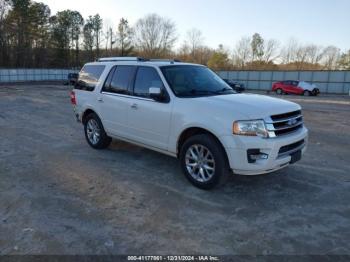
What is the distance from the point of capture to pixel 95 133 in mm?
6641

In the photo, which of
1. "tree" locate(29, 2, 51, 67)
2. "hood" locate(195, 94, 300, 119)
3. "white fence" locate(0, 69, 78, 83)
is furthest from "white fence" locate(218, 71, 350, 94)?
"tree" locate(29, 2, 51, 67)

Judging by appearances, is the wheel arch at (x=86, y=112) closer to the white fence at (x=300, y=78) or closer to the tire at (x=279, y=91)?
the tire at (x=279, y=91)

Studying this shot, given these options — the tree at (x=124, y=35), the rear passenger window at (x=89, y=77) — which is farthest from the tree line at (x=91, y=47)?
the rear passenger window at (x=89, y=77)

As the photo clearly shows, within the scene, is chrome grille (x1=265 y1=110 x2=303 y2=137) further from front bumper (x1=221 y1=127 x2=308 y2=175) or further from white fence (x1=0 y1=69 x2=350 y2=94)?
white fence (x1=0 y1=69 x2=350 y2=94)

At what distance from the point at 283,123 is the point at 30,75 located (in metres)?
49.5

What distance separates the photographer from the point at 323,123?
1125 centimetres

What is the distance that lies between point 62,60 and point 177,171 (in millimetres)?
67663

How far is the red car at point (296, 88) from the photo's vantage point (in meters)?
29.5

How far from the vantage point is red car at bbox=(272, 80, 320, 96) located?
96.8 ft

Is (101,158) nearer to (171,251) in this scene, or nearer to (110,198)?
(110,198)

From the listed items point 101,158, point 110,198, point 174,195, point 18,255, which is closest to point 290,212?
point 174,195

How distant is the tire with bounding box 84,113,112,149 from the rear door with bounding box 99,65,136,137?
269 millimetres

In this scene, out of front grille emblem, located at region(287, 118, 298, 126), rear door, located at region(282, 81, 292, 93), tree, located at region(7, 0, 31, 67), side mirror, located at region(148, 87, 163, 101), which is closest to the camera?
front grille emblem, located at region(287, 118, 298, 126)

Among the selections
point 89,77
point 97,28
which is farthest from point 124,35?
point 89,77
